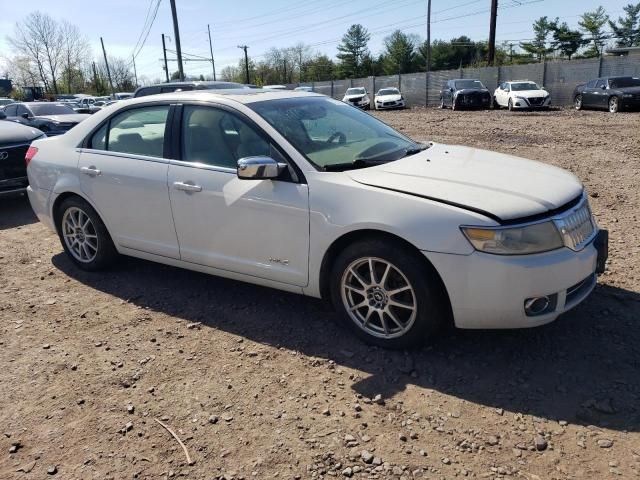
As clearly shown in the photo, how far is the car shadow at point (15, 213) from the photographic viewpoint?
7121mm

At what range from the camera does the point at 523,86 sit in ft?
81.0

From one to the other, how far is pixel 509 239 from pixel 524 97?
23.1 m

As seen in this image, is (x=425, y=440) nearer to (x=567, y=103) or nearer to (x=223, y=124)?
(x=223, y=124)

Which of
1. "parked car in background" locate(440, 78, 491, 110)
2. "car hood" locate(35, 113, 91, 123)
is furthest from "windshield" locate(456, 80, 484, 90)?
"car hood" locate(35, 113, 91, 123)

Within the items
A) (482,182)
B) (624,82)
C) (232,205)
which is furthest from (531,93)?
(232,205)

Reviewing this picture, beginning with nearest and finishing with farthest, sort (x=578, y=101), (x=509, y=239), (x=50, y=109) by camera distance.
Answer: (x=509, y=239) < (x=50, y=109) < (x=578, y=101)

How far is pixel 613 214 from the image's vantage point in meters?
5.85

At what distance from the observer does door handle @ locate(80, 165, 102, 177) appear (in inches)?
175

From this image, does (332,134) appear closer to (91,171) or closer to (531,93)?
(91,171)

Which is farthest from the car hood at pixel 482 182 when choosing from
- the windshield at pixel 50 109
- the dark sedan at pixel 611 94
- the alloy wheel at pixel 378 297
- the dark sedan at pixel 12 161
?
the dark sedan at pixel 611 94

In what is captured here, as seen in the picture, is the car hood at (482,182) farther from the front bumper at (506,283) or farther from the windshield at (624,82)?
the windshield at (624,82)

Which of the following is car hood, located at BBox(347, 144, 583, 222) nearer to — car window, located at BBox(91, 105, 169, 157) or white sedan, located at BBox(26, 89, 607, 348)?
white sedan, located at BBox(26, 89, 607, 348)

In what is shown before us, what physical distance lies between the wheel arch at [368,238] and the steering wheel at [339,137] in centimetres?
87

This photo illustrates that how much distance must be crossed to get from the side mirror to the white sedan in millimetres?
13
